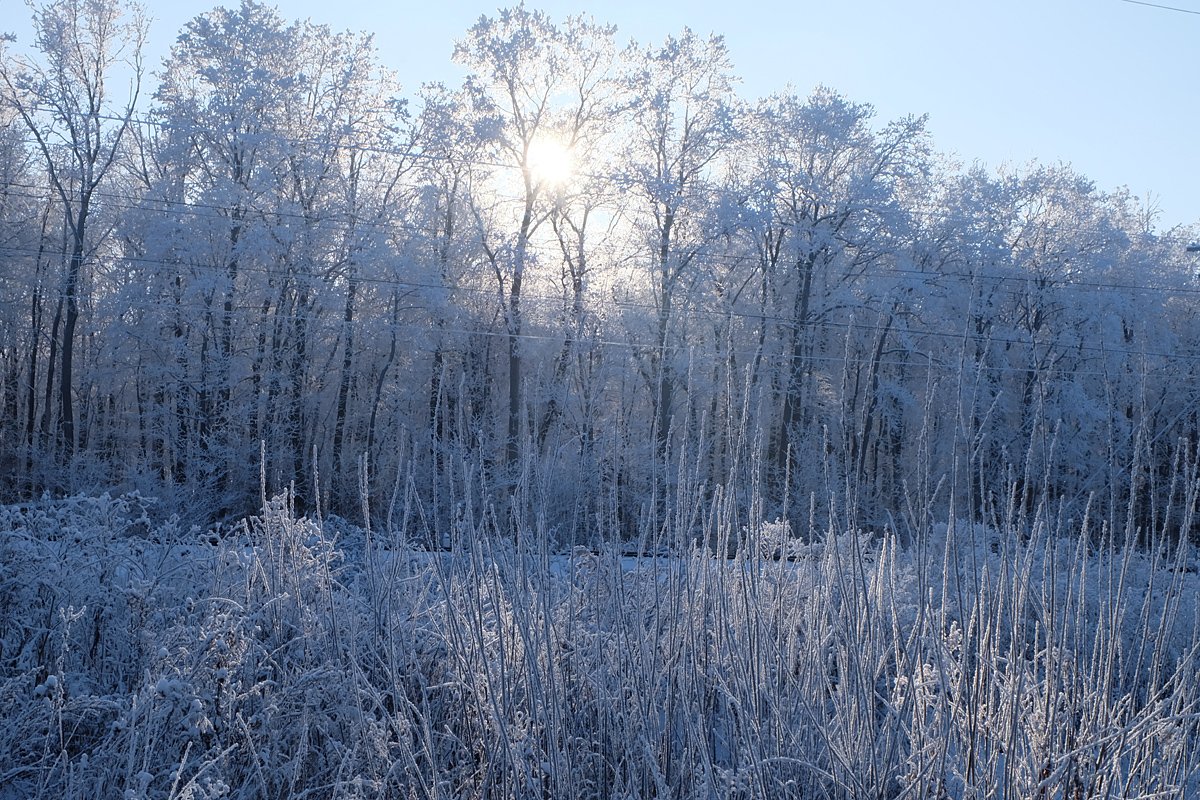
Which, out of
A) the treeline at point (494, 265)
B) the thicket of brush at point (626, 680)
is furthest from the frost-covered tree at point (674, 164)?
the thicket of brush at point (626, 680)

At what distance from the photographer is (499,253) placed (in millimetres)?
22672

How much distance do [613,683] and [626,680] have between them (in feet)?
0.86

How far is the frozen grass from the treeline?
45.1ft

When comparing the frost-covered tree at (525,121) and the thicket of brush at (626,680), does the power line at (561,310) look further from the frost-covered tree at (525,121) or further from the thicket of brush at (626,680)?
the thicket of brush at (626,680)

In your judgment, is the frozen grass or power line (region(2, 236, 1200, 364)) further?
power line (region(2, 236, 1200, 364))

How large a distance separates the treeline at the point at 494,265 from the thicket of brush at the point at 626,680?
1382cm

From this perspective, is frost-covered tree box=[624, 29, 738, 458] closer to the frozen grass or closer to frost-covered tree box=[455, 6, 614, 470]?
frost-covered tree box=[455, 6, 614, 470]

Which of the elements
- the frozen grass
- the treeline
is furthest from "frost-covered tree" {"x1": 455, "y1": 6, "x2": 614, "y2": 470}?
the frozen grass

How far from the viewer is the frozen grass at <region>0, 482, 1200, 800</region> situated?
8.50 feet

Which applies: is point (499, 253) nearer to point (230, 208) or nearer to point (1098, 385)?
point (230, 208)

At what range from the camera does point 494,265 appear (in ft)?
75.8

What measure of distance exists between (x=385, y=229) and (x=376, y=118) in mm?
3302

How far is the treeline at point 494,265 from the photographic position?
20625 mm

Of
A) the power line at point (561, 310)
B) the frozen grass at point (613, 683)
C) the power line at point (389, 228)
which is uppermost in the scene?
the power line at point (389, 228)
